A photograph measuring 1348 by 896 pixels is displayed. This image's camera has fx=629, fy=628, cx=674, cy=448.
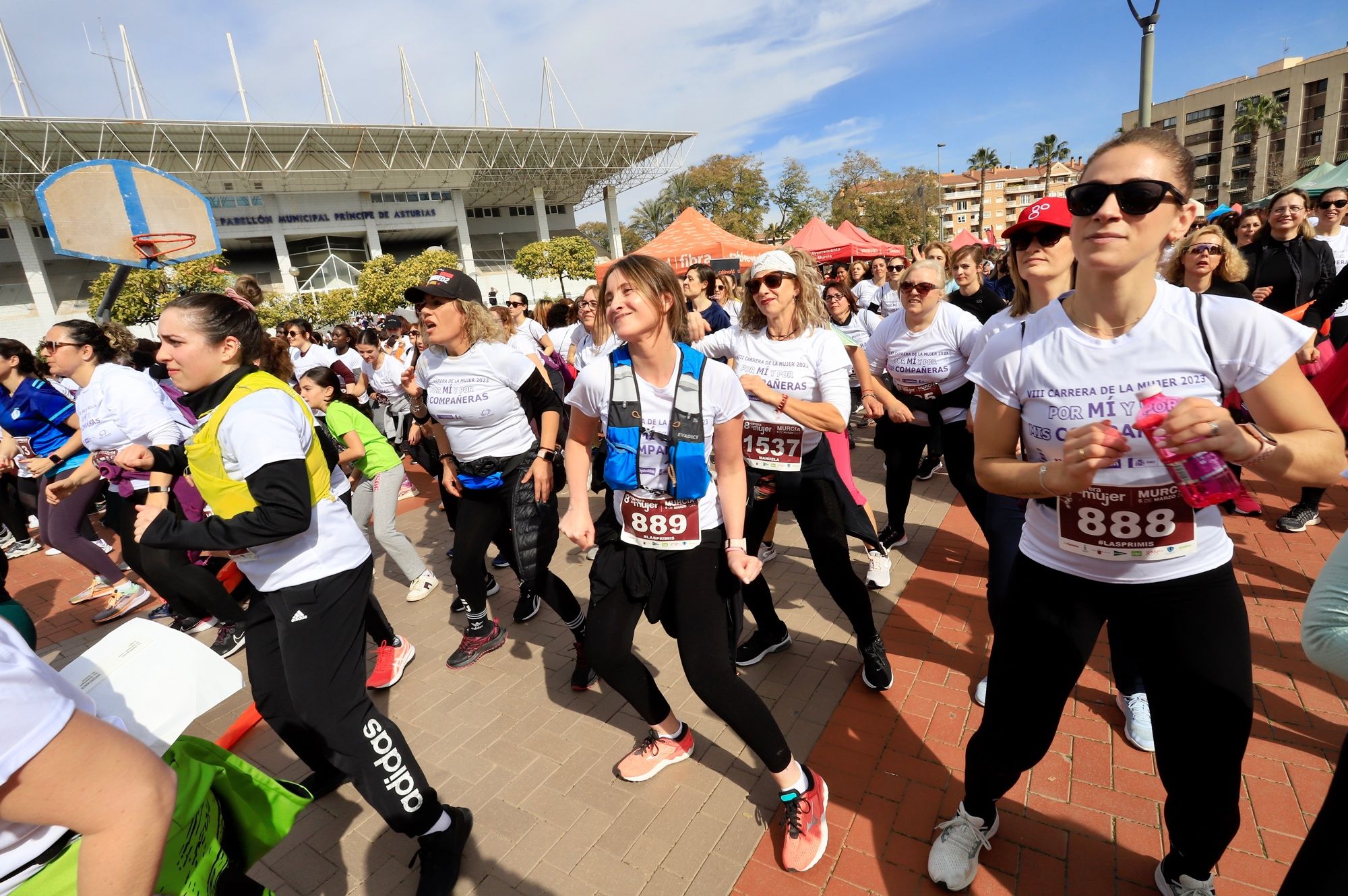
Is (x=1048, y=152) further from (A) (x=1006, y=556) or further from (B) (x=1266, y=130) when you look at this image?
(A) (x=1006, y=556)

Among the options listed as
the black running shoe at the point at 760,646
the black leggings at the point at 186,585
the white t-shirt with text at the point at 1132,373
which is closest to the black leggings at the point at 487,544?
Answer: the black running shoe at the point at 760,646

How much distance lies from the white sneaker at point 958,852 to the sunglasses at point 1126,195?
194 centimetres

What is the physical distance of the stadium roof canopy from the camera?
125 feet

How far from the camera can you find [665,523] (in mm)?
2219

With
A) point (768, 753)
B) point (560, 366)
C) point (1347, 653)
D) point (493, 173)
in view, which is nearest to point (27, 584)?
point (560, 366)

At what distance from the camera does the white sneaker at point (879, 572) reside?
411 cm

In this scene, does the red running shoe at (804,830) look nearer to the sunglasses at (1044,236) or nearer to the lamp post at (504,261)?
the sunglasses at (1044,236)

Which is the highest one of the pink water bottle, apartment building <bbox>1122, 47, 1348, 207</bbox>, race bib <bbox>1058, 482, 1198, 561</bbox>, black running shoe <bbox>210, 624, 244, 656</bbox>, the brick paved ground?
apartment building <bbox>1122, 47, 1348, 207</bbox>

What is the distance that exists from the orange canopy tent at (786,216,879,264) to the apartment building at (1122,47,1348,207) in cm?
4919

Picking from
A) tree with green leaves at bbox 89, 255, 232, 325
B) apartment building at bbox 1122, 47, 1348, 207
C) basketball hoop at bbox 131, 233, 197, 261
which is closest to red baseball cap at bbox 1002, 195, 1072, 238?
basketball hoop at bbox 131, 233, 197, 261

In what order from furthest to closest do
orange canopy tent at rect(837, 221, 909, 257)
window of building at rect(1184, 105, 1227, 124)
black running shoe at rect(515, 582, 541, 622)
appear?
window of building at rect(1184, 105, 1227, 124)
orange canopy tent at rect(837, 221, 909, 257)
black running shoe at rect(515, 582, 541, 622)

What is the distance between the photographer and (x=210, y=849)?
1.45 metres

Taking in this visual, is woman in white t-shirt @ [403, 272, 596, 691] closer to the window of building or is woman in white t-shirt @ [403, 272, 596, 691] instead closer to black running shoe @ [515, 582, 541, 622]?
black running shoe @ [515, 582, 541, 622]

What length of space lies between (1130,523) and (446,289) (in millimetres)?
3120
